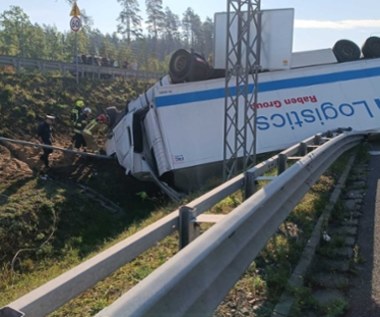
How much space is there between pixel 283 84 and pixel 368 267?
8161 millimetres

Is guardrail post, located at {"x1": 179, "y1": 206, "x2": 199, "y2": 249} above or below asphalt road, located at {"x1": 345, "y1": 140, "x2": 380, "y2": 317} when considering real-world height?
above

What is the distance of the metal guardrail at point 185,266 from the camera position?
5.14ft

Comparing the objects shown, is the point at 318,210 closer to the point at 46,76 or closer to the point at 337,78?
the point at 337,78

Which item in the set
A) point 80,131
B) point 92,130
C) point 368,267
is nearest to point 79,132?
point 80,131

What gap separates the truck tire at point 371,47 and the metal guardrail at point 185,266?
9.26 metres

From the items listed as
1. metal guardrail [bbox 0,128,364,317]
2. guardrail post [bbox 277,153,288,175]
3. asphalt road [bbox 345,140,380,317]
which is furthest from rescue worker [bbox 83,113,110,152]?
metal guardrail [bbox 0,128,364,317]

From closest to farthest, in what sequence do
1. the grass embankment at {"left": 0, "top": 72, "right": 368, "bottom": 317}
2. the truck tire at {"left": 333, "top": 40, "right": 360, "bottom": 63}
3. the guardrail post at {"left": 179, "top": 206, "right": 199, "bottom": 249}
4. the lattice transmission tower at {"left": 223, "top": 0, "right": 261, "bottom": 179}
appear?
the guardrail post at {"left": 179, "top": 206, "right": 199, "bottom": 249}, the grass embankment at {"left": 0, "top": 72, "right": 368, "bottom": 317}, the lattice transmission tower at {"left": 223, "top": 0, "right": 261, "bottom": 179}, the truck tire at {"left": 333, "top": 40, "right": 360, "bottom": 63}

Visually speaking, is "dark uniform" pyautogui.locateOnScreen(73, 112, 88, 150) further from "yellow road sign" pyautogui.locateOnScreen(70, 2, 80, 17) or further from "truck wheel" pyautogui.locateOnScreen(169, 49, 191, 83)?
"yellow road sign" pyautogui.locateOnScreen(70, 2, 80, 17)

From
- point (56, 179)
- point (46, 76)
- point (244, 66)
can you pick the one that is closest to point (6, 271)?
point (56, 179)

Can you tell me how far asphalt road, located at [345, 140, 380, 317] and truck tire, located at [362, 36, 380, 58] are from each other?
21.4ft

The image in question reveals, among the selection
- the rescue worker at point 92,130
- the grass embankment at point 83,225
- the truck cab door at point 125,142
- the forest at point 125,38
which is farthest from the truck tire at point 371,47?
the forest at point 125,38

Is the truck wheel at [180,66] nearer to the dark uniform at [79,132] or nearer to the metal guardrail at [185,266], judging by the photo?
the dark uniform at [79,132]

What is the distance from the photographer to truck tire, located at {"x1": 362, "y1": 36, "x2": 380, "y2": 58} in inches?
458

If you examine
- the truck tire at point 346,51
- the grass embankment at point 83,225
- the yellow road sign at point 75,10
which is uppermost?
the yellow road sign at point 75,10
